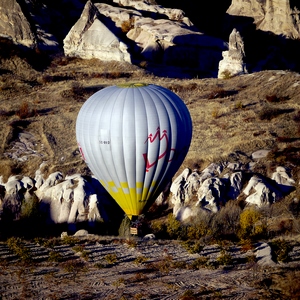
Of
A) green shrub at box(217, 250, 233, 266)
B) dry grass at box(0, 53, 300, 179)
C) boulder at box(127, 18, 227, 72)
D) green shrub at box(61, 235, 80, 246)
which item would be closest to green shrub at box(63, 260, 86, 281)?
green shrub at box(61, 235, 80, 246)

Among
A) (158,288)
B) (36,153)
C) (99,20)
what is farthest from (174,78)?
(158,288)

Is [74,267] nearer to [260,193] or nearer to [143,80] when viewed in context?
[260,193]

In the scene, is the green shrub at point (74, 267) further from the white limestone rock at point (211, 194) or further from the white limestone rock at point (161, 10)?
the white limestone rock at point (161, 10)

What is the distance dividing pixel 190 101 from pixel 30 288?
61.0 ft

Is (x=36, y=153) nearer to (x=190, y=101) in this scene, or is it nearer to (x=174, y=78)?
(x=190, y=101)

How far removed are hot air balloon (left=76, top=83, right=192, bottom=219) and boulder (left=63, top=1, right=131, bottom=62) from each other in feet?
59.2

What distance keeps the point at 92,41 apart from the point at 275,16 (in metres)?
15.7

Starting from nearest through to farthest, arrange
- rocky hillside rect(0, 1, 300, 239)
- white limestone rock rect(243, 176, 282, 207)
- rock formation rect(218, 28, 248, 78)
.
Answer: white limestone rock rect(243, 176, 282, 207) < rocky hillside rect(0, 1, 300, 239) < rock formation rect(218, 28, 248, 78)

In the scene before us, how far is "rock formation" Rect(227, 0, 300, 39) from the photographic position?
49812 millimetres

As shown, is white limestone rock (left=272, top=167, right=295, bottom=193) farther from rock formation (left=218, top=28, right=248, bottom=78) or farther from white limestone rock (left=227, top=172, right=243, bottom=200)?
rock formation (left=218, top=28, right=248, bottom=78)

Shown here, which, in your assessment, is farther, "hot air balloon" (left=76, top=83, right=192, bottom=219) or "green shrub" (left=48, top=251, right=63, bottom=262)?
"hot air balloon" (left=76, top=83, right=192, bottom=219)

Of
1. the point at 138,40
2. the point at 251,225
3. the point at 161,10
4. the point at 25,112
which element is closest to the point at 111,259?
the point at 251,225

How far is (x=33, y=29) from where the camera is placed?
42.2m

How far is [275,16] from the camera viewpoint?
50.6 m
